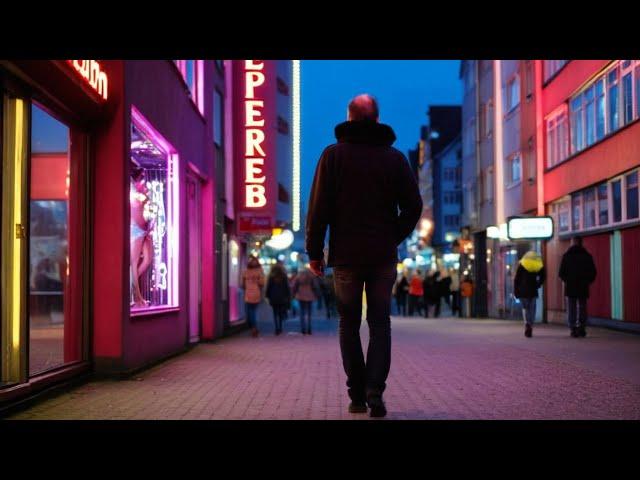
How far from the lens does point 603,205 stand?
22.9 m

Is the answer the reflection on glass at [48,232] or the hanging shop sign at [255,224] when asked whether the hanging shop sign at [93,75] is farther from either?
the hanging shop sign at [255,224]

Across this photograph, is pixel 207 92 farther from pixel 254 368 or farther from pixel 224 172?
pixel 254 368

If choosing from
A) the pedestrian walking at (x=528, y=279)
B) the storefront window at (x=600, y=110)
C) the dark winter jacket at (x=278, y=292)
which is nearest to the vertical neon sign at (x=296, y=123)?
the dark winter jacket at (x=278, y=292)

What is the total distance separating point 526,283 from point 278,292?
6481mm

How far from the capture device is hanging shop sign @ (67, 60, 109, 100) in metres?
9.43

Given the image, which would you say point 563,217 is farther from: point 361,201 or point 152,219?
point 361,201

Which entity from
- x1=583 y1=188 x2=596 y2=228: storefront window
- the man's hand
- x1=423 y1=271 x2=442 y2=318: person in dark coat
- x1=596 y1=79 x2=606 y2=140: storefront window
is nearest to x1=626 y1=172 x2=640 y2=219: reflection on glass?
x1=596 y1=79 x2=606 y2=140: storefront window

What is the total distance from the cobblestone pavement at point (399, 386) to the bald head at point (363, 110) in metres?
2.14

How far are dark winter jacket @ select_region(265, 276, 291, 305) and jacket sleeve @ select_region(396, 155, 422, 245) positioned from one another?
1601 centimetres

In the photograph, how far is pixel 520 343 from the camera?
17.3 m

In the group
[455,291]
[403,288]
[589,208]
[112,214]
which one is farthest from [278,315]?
[403,288]

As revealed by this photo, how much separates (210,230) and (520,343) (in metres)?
6.58

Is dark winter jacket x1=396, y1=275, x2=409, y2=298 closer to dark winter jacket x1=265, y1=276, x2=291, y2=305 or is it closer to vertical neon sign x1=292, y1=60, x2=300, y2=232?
vertical neon sign x1=292, y1=60, x2=300, y2=232
